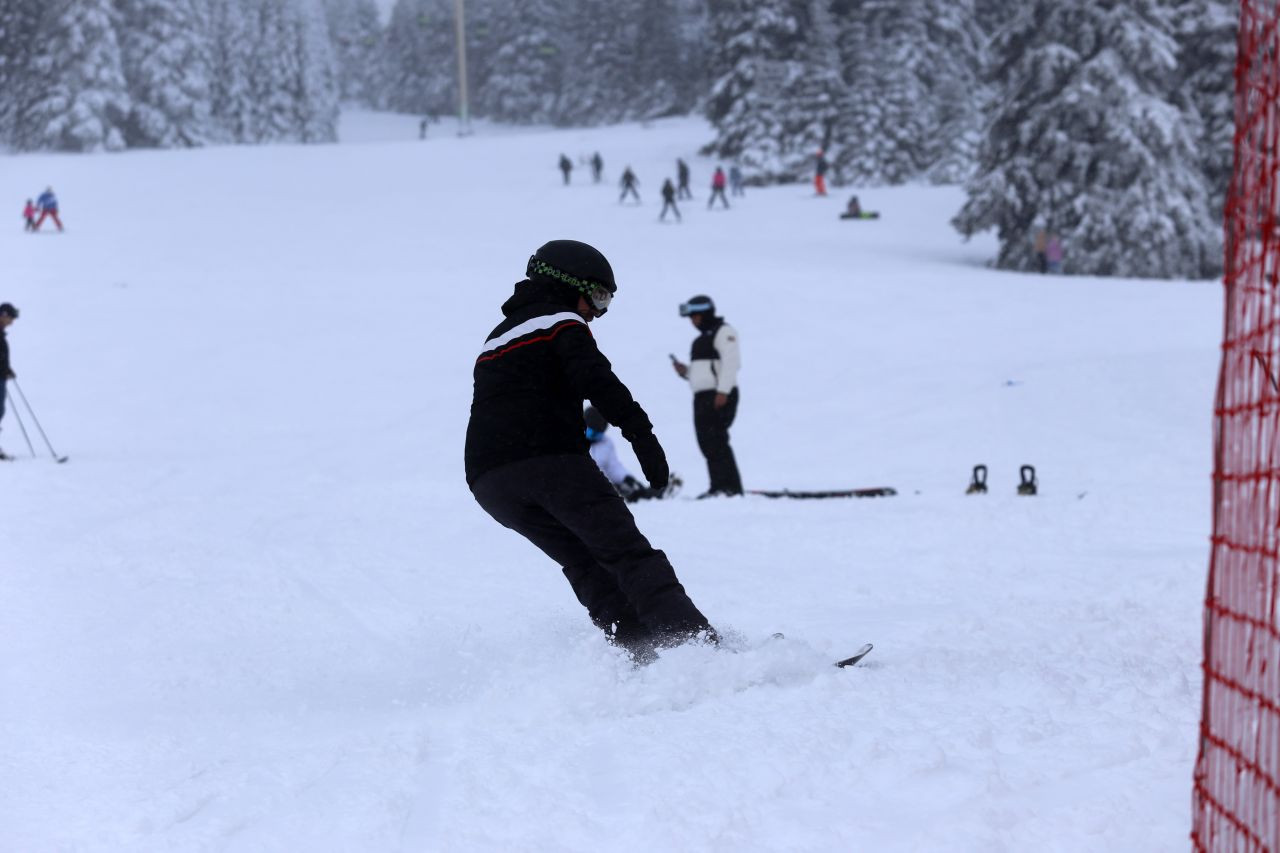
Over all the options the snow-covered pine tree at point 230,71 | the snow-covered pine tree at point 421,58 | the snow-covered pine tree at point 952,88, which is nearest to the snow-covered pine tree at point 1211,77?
the snow-covered pine tree at point 952,88

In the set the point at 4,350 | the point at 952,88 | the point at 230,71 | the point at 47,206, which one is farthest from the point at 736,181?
the point at 230,71

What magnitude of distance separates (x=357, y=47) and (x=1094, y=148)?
97440 millimetres

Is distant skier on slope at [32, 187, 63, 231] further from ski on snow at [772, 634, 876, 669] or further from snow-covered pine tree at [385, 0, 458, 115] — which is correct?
snow-covered pine tree at [385, 0, 458, 115]

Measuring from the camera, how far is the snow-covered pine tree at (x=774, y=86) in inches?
1703

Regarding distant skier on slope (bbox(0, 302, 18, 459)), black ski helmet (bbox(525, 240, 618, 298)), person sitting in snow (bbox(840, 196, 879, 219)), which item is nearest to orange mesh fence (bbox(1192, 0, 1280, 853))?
black ski helmet (bbox(525, 240, 618, 298))

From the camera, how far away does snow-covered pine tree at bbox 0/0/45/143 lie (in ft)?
177

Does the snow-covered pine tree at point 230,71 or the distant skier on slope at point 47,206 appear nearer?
the distant skier on slope at point 47,206

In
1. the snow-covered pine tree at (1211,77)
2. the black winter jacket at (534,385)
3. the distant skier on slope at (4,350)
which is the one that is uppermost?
the snow-covered pine tree at (1211,77)

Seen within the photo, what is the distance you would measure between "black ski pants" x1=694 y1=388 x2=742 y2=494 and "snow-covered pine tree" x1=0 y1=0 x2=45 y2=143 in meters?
54.2

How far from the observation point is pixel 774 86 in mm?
44250

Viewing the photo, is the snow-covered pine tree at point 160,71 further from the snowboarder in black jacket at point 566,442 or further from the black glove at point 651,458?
the black glove at point 651,458

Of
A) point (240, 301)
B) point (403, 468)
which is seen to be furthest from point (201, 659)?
point (240, 301)

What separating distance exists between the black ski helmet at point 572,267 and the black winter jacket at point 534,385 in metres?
0.04

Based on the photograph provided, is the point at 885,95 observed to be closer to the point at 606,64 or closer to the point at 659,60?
the point at 659,60
